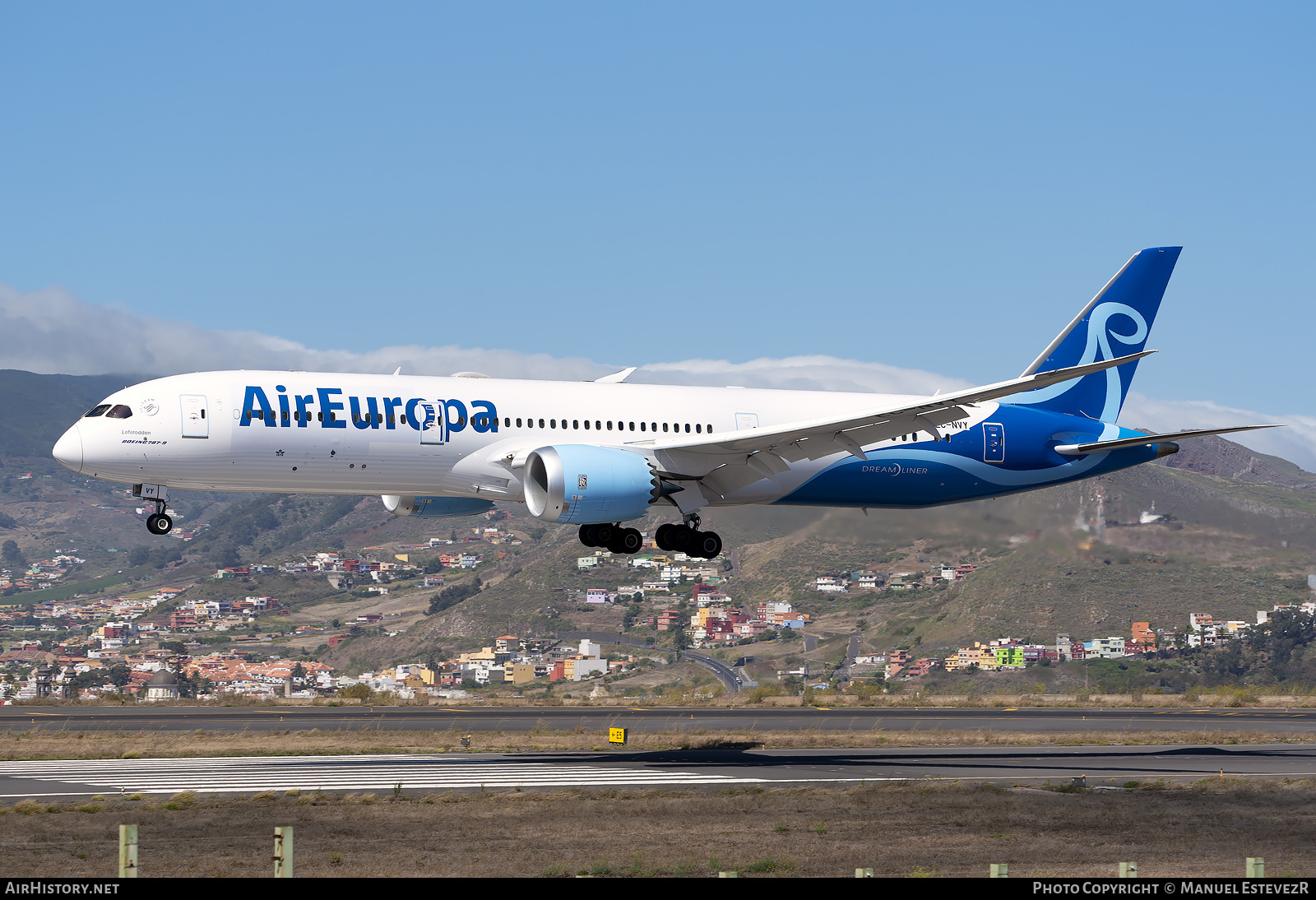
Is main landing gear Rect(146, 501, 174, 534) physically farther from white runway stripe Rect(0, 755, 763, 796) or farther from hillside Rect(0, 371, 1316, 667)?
hillside Rect(0, 371, 1316, 667)

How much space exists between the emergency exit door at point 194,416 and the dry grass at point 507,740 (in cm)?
1150

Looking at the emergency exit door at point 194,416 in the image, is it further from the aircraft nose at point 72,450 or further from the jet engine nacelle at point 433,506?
the jet engine nacelle at point 433,506

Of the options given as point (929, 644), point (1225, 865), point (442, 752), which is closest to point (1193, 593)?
point (929, 644)

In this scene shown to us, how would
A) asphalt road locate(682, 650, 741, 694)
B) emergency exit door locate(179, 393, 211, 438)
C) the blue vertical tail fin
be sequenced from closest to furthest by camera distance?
1. emergency exit door locate(179, 393, 211, 438)
2. the blue vertical tail fin
3. asphalt road locate(682, 650, 741, 694)

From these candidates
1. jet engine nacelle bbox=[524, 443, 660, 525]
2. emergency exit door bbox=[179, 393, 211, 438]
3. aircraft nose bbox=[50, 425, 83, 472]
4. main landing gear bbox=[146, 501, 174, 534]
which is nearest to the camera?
aircraft nose bbox=[50, 425, 83, 472]

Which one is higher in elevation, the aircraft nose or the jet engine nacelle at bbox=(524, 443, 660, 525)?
the aircraft nose

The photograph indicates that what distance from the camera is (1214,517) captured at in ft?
242

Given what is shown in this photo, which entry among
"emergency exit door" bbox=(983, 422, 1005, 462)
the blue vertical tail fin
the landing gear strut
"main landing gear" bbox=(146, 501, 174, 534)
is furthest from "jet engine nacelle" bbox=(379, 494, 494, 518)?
the blue vertical tail fin

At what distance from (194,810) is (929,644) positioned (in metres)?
119

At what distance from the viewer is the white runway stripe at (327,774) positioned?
3325 centimetres

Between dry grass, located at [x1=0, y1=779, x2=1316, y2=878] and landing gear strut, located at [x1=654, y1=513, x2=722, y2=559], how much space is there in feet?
42.4

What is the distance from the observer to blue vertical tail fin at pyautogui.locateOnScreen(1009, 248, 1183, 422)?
50.0 meters

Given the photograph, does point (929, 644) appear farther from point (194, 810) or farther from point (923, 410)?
point (194, 810)

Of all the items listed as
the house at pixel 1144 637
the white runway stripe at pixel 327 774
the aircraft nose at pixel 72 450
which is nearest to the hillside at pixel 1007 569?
the house at pixel 1144 637
